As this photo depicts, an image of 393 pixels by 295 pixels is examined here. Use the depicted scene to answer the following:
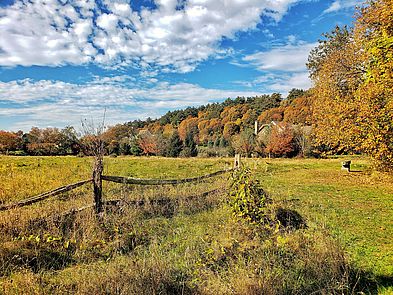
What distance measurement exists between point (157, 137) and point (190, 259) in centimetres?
4461

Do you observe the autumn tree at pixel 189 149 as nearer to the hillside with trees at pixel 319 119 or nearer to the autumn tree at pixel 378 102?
the hillside with trees at pixel 319 119

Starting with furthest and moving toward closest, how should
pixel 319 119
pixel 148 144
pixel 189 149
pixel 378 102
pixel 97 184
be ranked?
pixel 148 144
pixel 189 149
pixel 319 119
pixel 378 102
pixel 97 184

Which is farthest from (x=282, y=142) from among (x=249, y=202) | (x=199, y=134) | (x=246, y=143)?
(x=249, y=202)

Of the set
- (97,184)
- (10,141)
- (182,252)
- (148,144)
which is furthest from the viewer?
(148,144)

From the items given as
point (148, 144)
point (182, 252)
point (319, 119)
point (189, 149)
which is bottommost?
point (182, 252)

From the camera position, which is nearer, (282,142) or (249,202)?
(249,202)

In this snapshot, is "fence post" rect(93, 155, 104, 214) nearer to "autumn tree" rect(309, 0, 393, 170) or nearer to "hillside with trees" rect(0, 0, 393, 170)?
"hillside with trees" rect(0, 0, 393, 170)

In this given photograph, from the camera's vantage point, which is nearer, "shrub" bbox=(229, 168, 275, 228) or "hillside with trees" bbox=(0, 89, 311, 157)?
"shrub" bbox=(229, 168, 275, 228)

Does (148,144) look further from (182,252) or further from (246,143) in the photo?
(182,252)

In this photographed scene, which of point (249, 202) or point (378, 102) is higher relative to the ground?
point (378, 102)

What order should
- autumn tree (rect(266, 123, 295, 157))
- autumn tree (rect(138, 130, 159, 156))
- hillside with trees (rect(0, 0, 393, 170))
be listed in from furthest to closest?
autumn tree (rect(138, 130, 159, 156)) → autumn tree (rect(266, 123, 295, 157)) → hillside with trees (rect(0, 0, 393, 170))

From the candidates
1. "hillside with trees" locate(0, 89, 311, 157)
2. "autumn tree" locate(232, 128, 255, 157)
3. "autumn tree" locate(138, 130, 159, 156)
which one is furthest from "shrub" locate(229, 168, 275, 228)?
"autumn tree" locate(138, 130, 159, 156)

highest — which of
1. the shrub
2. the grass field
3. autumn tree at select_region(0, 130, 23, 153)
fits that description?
autumn tree at select_region(0, 130, 23, 153)

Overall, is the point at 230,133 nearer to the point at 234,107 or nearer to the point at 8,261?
the point at 234,107
